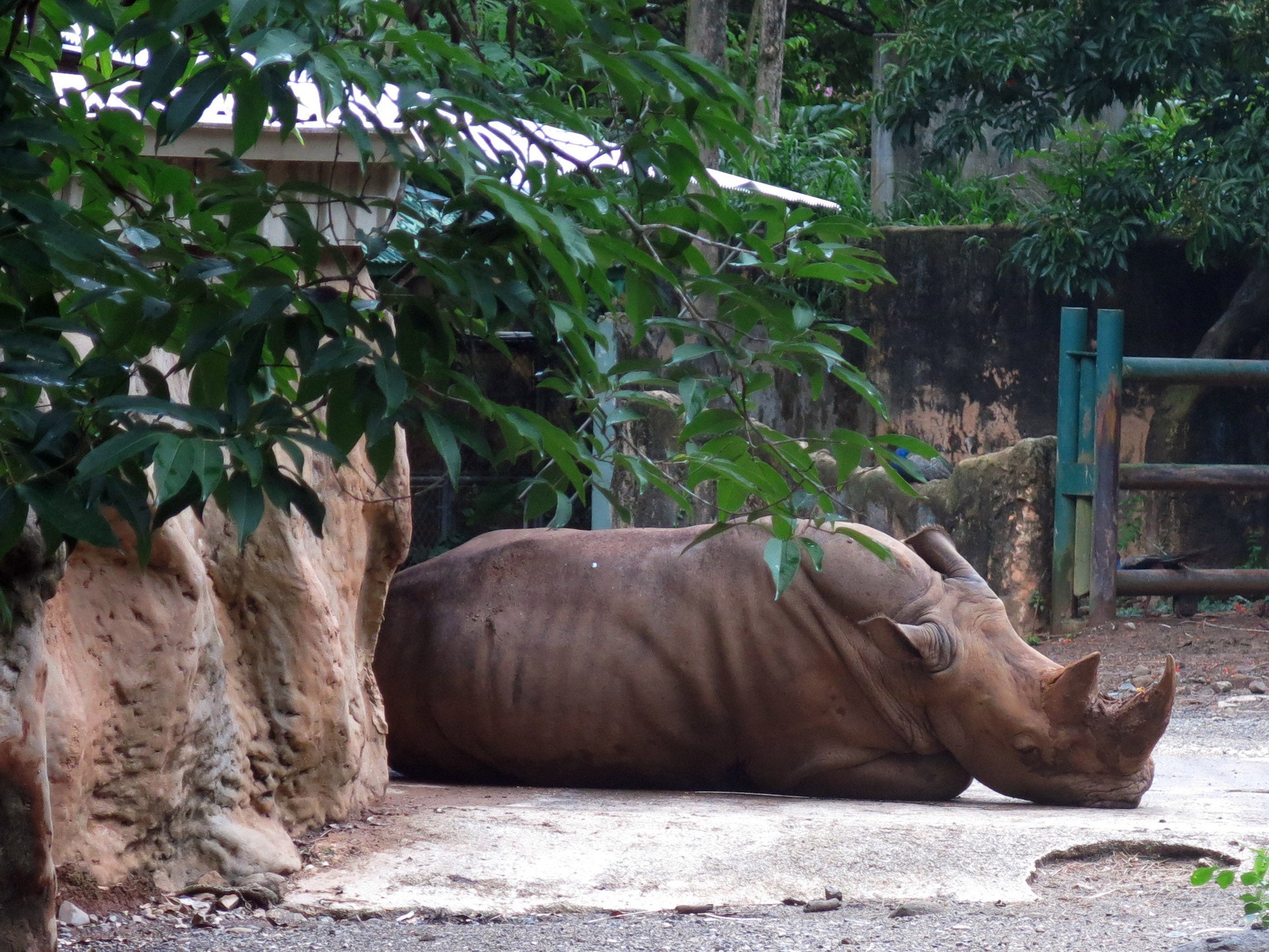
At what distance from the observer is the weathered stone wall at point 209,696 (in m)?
3.25

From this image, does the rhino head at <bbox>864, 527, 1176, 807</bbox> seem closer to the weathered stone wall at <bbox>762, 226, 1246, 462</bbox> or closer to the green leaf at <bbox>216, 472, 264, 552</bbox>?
the green leaf at <bbox>216, 472, 264, 552</bbox>

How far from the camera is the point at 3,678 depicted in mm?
2674

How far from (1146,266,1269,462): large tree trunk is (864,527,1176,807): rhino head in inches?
247

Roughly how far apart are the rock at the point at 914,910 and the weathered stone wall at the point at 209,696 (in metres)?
1.40

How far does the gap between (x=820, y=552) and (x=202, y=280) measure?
1.28 metres

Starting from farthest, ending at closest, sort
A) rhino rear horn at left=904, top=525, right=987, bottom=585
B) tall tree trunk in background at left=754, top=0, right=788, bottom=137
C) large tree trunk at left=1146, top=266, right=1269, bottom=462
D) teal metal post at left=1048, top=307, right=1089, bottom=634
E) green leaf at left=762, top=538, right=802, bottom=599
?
tall tree trunk in background at left=754, top=0, right=788, bottom=137, large tree trunk at left=1146, top=266, right=1269, bottom=462, teal metal post at left=1048, top=307, right=1089, bottom=634, rhino rear horn at left=904, top=525, right=987, bottom=585, green leaf at left=762, top=538, right=802, bottom=599

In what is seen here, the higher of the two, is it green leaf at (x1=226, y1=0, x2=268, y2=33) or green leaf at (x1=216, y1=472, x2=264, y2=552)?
green leaf at (x1=226, y1=0, x2=268, y2=33)

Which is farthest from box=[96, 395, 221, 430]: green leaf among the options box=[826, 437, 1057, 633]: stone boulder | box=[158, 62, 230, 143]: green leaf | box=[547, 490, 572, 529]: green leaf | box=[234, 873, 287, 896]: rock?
box=[826, 437, 1057, 633]: stone boulder

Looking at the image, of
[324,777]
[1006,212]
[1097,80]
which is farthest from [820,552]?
[1006,212]

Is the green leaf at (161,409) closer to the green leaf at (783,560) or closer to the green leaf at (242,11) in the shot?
the green leaf at (242,11)

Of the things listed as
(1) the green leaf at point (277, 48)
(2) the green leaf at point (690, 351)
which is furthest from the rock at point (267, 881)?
(1) the green leaf at point (277, 48)

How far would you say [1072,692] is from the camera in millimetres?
4484

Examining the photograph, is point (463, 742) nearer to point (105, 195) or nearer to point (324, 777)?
point (324, 777)

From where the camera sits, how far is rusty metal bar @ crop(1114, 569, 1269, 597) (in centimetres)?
800
